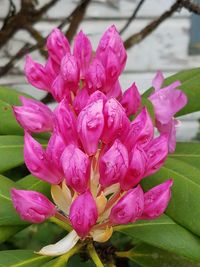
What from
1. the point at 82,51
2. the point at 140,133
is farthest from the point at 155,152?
the point at 82,51

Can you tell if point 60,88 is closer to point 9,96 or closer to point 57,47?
point 57,47

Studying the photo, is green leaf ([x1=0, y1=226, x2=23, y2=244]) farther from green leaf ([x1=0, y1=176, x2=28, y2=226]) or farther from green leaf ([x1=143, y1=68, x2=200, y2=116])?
green leaf ([x1=143, y1=68, x2=200, y2=116])

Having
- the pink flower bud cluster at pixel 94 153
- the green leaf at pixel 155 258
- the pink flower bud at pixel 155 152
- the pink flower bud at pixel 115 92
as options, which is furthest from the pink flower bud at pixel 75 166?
the green leaf at pixel 155 258

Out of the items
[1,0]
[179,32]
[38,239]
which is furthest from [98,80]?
[179,32]

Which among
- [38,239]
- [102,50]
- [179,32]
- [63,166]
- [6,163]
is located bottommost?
[38,239]

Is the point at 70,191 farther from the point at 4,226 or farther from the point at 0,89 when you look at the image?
the point at 0,89

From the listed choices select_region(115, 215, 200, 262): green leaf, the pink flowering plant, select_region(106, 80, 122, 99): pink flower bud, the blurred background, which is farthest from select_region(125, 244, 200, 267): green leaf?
the blurred background
